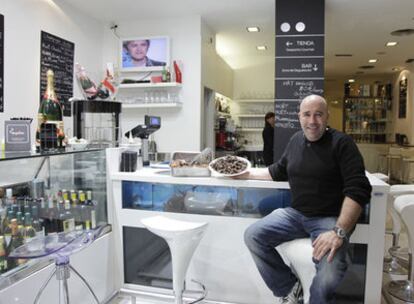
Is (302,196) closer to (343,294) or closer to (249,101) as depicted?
(343,294)

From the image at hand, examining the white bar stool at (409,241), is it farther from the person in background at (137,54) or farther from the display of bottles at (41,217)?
the person in background at (137,54)

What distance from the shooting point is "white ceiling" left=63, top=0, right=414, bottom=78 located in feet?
15.3

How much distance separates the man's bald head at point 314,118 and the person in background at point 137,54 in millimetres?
3398

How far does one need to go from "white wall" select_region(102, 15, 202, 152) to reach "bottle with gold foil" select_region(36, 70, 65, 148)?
8.60 ft

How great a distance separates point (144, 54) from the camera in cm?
526

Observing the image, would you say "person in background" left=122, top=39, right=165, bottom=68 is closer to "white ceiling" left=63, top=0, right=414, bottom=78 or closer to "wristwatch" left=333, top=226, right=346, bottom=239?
"white ceiling" left=63, top=0, right=414, bottom=78

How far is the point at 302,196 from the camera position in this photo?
2158 millimetres

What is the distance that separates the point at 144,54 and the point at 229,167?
3301 millimetres

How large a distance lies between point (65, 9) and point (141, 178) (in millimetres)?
Answer: 3101

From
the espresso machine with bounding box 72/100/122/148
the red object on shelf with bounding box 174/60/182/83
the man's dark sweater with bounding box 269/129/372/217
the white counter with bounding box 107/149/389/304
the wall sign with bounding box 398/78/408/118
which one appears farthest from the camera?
the wall sign with bounding box 398/78/408/118

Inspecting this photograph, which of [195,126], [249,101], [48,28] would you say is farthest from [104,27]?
[249,101]

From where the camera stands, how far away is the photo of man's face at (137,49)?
526 cm

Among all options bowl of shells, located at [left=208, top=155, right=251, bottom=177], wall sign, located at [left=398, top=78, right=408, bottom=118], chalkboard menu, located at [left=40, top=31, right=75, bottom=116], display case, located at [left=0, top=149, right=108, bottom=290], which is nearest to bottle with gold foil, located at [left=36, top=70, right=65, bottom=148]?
display case, located at [left=0, top=149, right=108, bottom=290]

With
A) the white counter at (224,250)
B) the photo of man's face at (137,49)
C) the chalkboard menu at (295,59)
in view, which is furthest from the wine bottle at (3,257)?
the photo of man's face at (137,49)
